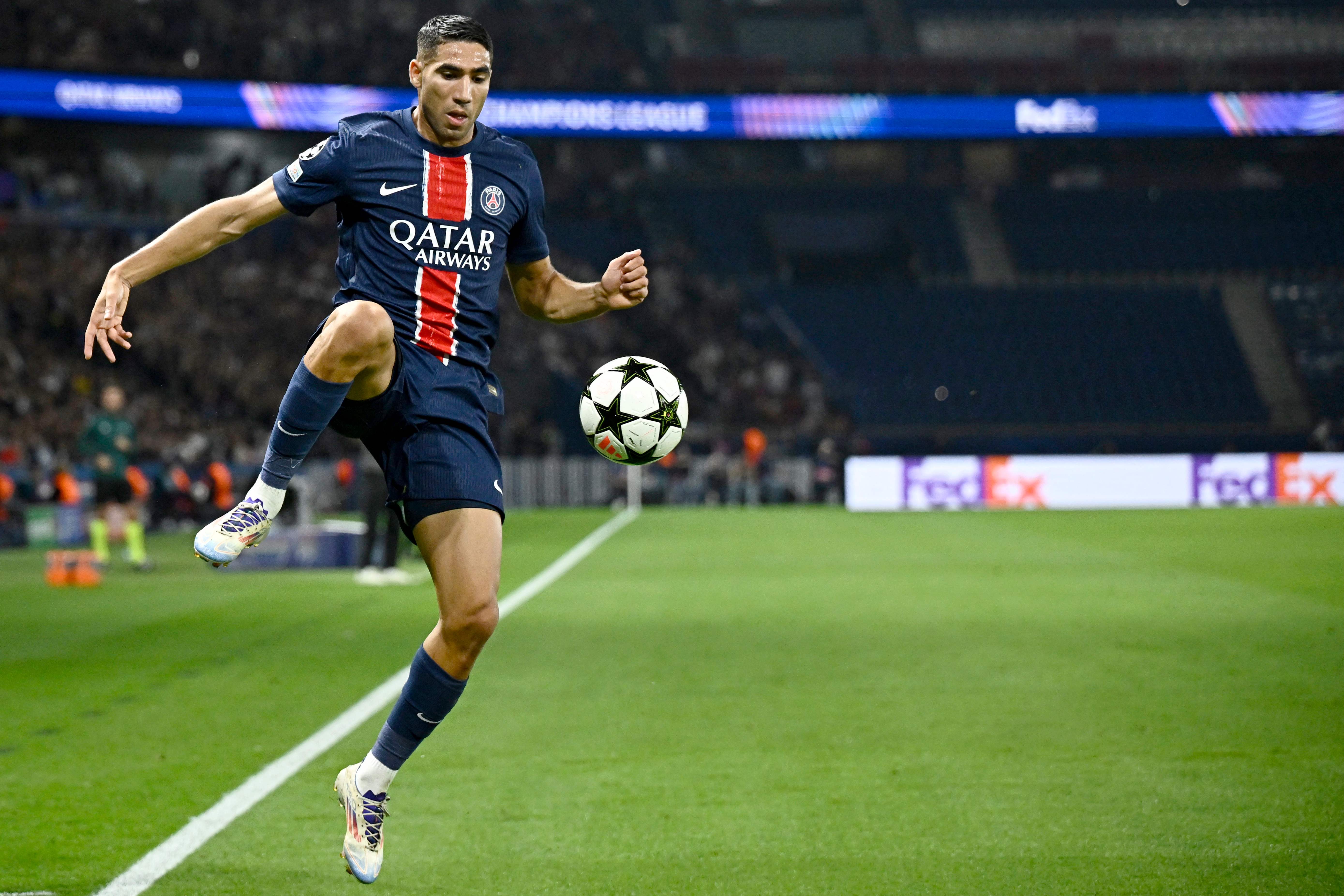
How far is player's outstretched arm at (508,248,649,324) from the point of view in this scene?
4684mm

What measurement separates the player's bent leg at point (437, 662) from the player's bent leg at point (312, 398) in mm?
423

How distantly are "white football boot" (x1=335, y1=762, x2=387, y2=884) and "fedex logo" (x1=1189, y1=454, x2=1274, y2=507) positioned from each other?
88.5 feet

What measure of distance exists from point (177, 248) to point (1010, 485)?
87.6ft

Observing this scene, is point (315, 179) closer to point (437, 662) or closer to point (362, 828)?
point (437, 662)

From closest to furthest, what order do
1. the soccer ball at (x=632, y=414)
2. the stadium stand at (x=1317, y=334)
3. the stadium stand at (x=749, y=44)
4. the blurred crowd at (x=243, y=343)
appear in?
1. the soccer ball at (x=632, y=414)
2. the blurred crowd at (x=243, y=343)
3. the stadium stand at (x=749, y=44)
4. the stadium stand at (x=1317, y=334)

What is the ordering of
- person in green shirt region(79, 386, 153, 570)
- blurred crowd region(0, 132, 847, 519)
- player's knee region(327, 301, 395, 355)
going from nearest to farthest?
player's knee region(327, 301, 395, 355) → person in green shirt region(79, 386, 153, 570) → blurred crowd region(0, 132, 847, 519)

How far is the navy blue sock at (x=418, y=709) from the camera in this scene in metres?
4.30

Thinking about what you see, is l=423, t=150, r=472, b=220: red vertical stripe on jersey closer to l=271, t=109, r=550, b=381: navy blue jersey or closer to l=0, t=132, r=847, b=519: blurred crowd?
l=271, t=109, r=550, b=381: navy blue jersey

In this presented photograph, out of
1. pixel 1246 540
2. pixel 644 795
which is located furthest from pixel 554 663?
pixel 1246 540

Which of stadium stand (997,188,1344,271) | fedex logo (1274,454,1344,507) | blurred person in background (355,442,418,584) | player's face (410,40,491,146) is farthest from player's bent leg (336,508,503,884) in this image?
stadium stand (997,188,1344,271)

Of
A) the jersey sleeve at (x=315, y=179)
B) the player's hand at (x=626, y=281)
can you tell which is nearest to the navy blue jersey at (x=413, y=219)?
the jersey sleeve at (x=315, y=179)

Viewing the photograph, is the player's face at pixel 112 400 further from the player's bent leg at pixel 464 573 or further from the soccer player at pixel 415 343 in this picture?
the player's bent leg at pixel 464 573

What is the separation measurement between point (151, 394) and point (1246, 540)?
67.8ft

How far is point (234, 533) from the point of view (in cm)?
421
